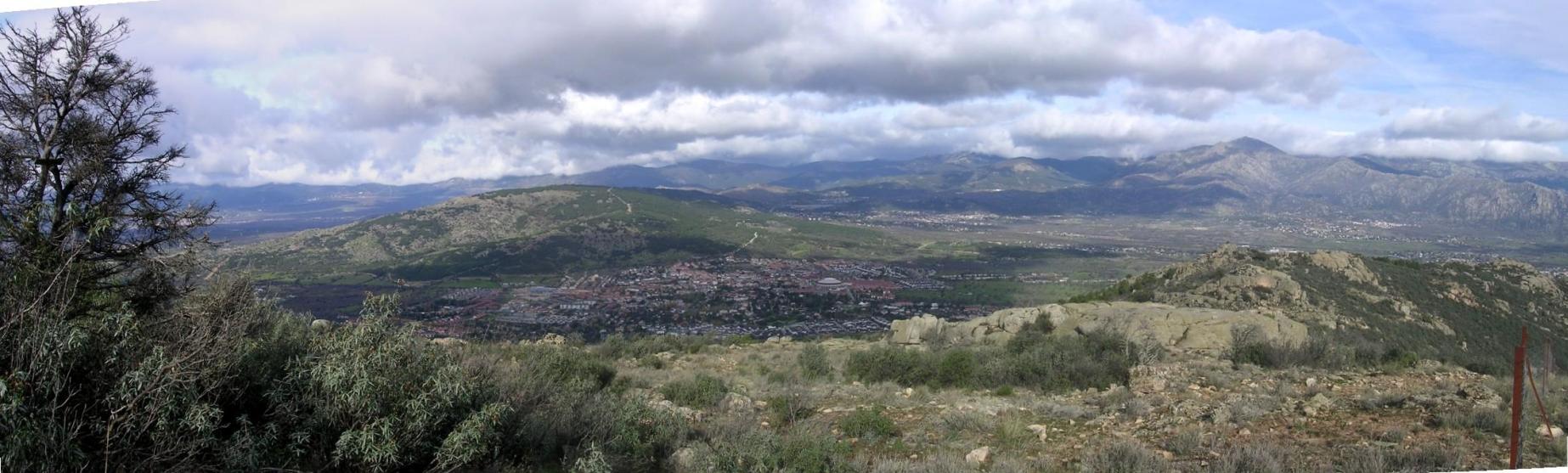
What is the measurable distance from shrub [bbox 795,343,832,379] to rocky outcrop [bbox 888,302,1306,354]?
4.36 m

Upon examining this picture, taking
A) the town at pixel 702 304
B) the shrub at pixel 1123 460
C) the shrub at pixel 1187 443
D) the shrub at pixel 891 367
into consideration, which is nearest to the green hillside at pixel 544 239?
the town at pixel 702 304

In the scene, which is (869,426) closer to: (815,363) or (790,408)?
(790,408)

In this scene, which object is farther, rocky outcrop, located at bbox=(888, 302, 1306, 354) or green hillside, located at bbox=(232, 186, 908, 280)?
green hillside, located at bbox=(232, 186, 908, 280)

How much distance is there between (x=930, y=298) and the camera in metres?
55.4

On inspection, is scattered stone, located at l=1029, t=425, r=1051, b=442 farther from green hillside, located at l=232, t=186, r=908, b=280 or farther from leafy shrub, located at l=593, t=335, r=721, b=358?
green hillside, located at l=232, t=186, r=908, b=280

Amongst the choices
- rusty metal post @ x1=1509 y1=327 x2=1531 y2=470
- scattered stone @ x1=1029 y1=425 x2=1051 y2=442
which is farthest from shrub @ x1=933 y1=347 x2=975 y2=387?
rusty metal post @ x1=1509 y1=327 x2=1531 y2=470

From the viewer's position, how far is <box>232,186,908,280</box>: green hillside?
220ft

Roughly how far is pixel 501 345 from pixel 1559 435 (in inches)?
615

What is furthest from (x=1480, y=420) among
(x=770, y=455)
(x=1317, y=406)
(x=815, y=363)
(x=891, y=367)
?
(x=815, y=363)

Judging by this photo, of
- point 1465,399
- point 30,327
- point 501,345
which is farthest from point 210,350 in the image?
point 1465,399

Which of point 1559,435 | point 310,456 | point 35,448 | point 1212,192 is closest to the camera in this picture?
point 35,448

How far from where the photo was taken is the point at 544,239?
8019 cm

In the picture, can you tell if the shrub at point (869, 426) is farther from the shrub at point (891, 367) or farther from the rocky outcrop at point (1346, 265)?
the rocky outcrop at point (1346, 265)

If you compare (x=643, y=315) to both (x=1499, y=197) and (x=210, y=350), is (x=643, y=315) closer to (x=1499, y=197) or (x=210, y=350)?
(x=210, y=350)
